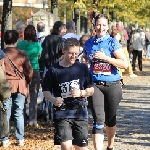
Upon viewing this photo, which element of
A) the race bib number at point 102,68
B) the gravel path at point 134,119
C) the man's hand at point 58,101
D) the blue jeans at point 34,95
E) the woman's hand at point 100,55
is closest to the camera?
the man's hand at point 58,101

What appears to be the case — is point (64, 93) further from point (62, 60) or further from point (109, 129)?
point (109, 129)

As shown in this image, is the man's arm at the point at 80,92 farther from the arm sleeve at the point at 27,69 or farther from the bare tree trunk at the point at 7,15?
the bare tree trunk at the point at 7,15

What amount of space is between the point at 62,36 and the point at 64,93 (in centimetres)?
366

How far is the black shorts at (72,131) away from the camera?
220 inches

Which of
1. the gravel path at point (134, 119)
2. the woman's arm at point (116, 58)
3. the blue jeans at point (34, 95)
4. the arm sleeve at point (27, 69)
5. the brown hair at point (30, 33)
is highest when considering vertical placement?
the brown hair at point (30, 33)

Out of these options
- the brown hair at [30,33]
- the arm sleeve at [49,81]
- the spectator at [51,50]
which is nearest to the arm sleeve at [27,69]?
the brown hair at [30,33]

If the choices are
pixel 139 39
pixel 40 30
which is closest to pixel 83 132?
pixel 40 30

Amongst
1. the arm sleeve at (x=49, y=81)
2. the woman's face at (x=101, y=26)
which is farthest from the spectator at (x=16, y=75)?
the arm sleeve at (x=49, y=81)

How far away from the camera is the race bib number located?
6.64 metres

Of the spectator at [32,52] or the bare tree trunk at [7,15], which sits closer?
the spectator at [32,52]

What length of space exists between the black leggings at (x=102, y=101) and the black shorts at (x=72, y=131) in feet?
3.37

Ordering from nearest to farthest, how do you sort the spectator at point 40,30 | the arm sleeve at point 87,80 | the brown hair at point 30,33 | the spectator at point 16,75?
the arm sleeve at point 87,80
the spectator at point 16,75
the brown hair at point 30,33
the spectator at point 40,30

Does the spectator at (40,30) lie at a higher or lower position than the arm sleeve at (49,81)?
Result: higher

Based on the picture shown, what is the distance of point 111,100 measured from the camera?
682 centimetres
